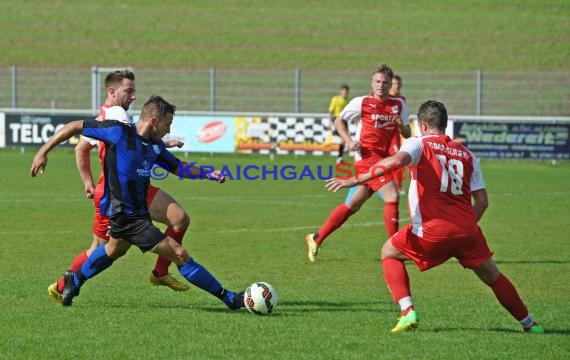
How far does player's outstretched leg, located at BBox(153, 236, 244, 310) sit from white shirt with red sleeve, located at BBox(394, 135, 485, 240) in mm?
1663

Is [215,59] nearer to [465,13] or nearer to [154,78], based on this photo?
[154,78]

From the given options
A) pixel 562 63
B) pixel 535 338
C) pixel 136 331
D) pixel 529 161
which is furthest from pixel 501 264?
pixel 562 63

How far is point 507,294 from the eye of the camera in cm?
727

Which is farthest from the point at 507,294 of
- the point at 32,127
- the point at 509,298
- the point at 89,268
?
the point at 32,127

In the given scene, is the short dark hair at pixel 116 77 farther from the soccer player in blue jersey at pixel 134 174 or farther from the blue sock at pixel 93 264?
the blue sock at pixel 93 264

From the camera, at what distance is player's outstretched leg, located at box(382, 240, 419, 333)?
7219 mm

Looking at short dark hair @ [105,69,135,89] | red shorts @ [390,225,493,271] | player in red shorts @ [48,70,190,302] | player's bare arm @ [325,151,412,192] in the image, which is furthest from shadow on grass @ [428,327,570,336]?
short dark hair @ [105,69,135,89]

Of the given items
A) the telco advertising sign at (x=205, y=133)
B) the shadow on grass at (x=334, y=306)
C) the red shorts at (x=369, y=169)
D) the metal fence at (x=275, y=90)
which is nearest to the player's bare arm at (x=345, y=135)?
the red shorts at (x=369, y=169)

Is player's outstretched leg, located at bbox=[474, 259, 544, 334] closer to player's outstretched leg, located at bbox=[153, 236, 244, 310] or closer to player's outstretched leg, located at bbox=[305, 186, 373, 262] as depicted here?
player's outstretched leg, located at bbox=[153, 236, 244, 310]

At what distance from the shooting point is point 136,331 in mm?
7234

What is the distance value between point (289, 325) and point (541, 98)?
27.7 meters

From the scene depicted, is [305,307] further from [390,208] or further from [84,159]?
[390,208]

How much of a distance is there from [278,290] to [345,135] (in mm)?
2904

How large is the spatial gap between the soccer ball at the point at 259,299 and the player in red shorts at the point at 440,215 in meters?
1.07
